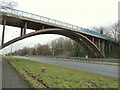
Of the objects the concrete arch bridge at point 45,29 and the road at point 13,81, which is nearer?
the road at point 13,81

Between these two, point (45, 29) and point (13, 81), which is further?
point (45, 29)

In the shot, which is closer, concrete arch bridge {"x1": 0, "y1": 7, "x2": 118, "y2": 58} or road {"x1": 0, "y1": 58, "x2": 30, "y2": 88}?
road {"x1": 0, "y1": 58, "x2": 30, "y2": 88}

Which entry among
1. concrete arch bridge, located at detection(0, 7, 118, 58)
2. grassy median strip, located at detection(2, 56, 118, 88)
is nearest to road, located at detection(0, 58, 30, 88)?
grassy median strip, located at detection(2, 56, 118, 88)

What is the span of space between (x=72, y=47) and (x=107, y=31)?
19127mm

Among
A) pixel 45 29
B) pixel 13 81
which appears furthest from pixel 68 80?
pixel 45 29

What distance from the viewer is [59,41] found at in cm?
5941

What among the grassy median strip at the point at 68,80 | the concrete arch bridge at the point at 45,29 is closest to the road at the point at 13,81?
the grassy median strip at the point at 68,80

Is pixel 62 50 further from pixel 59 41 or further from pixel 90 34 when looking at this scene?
pixel 90 34

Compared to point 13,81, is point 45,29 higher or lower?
higher

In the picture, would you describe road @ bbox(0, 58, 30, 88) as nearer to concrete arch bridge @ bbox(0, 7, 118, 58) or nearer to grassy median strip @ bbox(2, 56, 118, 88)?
grassy median strip @ bbox(2, 56, 118, 88)

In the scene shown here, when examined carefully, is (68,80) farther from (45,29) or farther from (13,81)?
(45,29)

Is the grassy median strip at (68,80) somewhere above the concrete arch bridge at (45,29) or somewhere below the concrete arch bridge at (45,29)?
below

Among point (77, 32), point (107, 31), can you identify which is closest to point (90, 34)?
point (77, 32)

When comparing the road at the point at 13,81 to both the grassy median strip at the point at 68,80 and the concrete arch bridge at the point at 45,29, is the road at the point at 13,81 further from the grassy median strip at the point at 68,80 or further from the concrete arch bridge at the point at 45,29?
the concrete arch bridge at the point at 45,29
